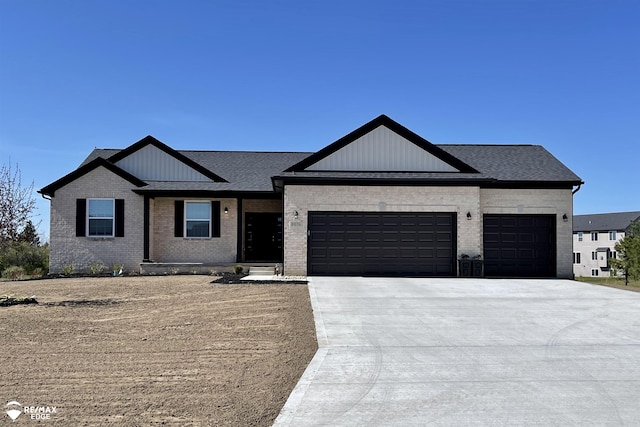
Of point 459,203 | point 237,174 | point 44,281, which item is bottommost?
point 44,281

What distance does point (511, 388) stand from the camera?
224 inches

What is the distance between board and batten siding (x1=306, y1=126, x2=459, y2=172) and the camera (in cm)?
1897

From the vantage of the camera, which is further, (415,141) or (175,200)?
A: (175,200)

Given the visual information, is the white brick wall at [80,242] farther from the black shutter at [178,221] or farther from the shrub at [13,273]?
the black shutter at [178,221]

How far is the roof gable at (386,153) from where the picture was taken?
Result: 1891cm

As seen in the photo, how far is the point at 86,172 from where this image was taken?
20.3m

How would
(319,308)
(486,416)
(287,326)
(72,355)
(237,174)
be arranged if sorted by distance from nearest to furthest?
(486,416), (72,355), (287,326), (319,308), (237,174)

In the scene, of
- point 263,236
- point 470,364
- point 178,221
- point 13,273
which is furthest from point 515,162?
point 13,273

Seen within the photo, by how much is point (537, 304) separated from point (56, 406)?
413 inches

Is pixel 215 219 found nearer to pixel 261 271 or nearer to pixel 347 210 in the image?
pixel 261 271

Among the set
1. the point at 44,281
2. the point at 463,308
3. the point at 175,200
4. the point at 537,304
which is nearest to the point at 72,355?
the point at 463,308

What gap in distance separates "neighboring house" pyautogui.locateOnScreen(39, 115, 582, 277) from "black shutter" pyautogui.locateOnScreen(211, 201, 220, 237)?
42 millimetres

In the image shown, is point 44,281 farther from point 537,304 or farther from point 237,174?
point 537,304

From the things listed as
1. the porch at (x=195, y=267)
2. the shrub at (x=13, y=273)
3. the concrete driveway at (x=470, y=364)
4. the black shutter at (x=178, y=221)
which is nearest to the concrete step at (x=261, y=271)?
the porch at (x=195, y=267)
